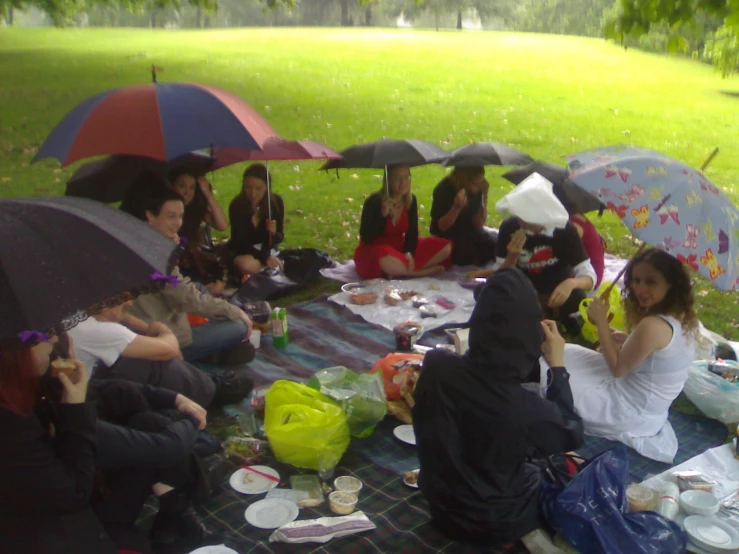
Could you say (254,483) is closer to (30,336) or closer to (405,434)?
(405,434)

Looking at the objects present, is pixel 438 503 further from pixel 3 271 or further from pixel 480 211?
pixel 480 211

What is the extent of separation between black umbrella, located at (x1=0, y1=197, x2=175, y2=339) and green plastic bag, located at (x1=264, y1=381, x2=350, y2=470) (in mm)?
1533

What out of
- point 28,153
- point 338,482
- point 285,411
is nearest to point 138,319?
point 285,411

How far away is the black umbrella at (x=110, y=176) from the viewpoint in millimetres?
5371

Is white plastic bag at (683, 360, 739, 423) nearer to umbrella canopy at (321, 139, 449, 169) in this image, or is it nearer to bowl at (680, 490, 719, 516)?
bowl at (680, 490, 719, 516)

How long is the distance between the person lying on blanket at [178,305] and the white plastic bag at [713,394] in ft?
9.97

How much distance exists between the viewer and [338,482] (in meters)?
3.60

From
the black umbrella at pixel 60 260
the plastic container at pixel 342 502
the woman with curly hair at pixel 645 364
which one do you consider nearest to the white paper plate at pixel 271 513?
the plastic container at pixel 342 502

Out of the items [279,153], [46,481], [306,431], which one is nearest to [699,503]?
[306,431]

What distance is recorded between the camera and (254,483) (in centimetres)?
361

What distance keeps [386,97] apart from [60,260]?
57.1 ft

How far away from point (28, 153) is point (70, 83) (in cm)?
734

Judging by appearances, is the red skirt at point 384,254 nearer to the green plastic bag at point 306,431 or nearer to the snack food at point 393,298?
the snack food at point 393,298

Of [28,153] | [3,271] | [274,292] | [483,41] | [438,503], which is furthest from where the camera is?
[483,41]
